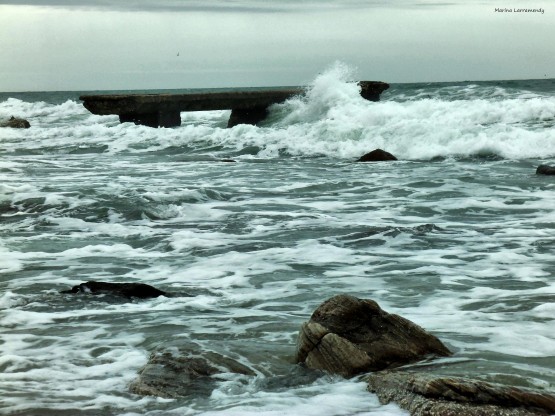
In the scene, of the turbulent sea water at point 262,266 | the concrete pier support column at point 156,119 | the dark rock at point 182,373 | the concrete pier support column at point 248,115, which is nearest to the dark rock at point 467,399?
the turbulent sea water at point 262,266

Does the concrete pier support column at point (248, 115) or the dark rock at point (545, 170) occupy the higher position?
the concrete pier support column at point (248, 115)

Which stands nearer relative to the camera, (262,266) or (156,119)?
(262,266)

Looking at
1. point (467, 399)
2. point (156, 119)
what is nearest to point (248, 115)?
point (156, 119)

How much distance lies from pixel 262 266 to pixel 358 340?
3.03m

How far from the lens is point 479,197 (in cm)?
1174

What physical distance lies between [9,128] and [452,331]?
30175mm

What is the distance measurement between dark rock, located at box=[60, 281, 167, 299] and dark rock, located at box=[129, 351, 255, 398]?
1.70 meters

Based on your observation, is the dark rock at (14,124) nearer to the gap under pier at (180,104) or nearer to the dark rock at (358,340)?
the gap under pier at (180,104)

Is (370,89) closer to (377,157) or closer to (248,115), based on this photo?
(248,115)

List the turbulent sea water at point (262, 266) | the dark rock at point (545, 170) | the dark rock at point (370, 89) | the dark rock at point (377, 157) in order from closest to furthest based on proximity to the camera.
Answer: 1. the turbulent sea water at point (262, 266)
2. the dark rock at point (545, 170)
3. the dark rock at point (377, 157)
4. the dark rock at point (370, 89)

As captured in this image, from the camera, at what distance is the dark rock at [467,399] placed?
351cm

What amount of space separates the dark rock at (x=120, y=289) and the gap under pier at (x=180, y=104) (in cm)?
1833

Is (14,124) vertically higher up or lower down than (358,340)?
lower down

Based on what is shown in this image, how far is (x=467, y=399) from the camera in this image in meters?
3.61
